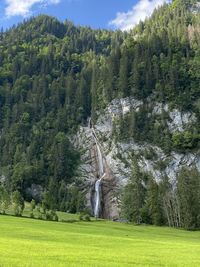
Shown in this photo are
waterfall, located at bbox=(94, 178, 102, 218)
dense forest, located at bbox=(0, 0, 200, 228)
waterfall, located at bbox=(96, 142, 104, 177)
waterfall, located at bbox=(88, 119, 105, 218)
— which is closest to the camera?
waterfall, located at bbox=(94, 178, 102, 218)

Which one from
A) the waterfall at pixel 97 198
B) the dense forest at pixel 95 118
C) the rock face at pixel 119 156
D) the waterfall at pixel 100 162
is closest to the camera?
the waterfall at pixel 97 198

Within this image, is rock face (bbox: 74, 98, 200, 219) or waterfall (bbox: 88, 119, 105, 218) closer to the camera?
waterfall (bbox: 88, 119, 105, 218)

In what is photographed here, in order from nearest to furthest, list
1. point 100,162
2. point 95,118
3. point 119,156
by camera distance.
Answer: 1. point 119,156
2. point 100,162
3. point 95,118

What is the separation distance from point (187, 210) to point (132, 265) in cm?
8178

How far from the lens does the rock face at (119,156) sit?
149000 mm

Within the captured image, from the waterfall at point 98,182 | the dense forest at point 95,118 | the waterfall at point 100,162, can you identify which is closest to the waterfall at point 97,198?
the waterfall at point 98,182

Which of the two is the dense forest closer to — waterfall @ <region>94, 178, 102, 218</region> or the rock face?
the rock face

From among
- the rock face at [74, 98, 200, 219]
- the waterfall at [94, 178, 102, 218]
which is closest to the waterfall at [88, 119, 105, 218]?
the waterfall at [94, 178, 102, 218]

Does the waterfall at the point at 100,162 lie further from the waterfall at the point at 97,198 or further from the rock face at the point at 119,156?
the waterfall at the point at 97,198

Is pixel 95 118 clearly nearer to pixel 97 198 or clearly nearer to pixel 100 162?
pixel 100 162

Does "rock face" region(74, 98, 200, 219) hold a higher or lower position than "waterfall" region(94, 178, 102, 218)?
higher

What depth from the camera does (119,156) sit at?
159 meters

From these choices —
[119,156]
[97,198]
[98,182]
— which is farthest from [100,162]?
[97,198]

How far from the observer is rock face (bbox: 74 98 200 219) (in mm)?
149000
